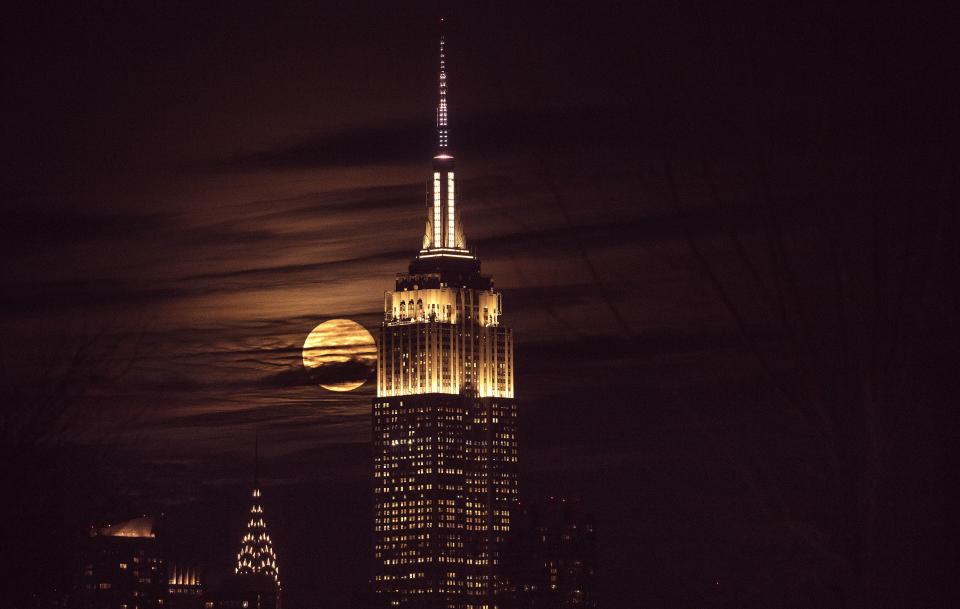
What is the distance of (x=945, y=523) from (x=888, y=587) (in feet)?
4.77

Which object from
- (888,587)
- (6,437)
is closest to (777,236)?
(888,587)

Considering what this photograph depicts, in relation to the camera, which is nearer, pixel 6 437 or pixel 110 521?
pixel 6 437

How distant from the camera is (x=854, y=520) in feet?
50.3

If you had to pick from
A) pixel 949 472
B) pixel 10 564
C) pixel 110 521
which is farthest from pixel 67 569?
pixel 949 472

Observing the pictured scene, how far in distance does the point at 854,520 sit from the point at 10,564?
47.7 ft

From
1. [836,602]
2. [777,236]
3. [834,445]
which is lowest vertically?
[836,602]

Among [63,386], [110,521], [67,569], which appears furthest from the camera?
[110,521]

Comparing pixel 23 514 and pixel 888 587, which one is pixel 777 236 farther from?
pixel 23 514

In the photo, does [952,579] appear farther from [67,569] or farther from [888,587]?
[67,569]

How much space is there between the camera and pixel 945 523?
54.2ft

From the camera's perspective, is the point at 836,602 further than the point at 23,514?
No

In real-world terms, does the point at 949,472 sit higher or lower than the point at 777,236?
lower

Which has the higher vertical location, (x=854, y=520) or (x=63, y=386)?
(x=63, y=386)

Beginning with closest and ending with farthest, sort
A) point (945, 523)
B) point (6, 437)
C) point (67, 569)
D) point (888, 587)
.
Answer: point (888, 587), point (945, 523), point (6, 437), point (67, 569)
